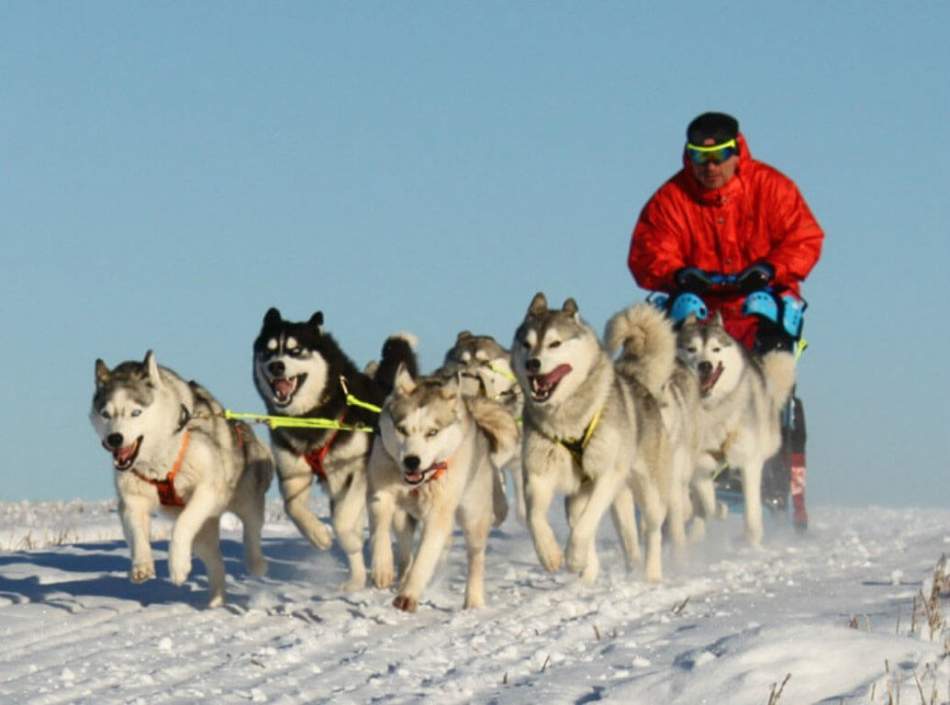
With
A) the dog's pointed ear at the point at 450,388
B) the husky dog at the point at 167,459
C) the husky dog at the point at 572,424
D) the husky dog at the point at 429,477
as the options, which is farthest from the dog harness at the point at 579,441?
the husky dog at the point at 167,459

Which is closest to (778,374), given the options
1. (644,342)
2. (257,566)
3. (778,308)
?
(778,308)

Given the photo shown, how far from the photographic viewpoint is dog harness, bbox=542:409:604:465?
7.18 m

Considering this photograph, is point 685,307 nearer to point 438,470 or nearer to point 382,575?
point 382,575

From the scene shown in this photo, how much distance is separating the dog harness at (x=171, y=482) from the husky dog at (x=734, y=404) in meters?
3.62

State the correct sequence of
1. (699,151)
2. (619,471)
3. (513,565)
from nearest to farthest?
(619,471)
(513,565)
(699,151)

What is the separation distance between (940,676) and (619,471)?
2.81 metres

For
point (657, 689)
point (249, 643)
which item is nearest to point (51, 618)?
point (249, 643)

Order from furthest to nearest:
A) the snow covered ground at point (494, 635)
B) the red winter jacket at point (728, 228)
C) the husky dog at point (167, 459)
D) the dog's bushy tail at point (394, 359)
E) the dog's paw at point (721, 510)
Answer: the dog's paw at point (721, 510), the red winter jacket at point (728, 228), the dog's bushy tail at point (394, 359), the husky dog at point (167, 459), the snow covered ground at point (494, 635)

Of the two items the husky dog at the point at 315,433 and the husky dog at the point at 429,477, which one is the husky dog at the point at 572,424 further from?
the husky dog at the point at 315,433

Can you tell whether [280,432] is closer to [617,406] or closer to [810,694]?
[617,406]

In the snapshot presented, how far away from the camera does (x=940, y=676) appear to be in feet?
15.0

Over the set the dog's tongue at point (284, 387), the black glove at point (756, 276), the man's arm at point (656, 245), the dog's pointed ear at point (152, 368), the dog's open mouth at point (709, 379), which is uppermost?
the man's arm at point (656, 245)

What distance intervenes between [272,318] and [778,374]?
3.90 meters

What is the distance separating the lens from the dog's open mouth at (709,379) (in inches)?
378
